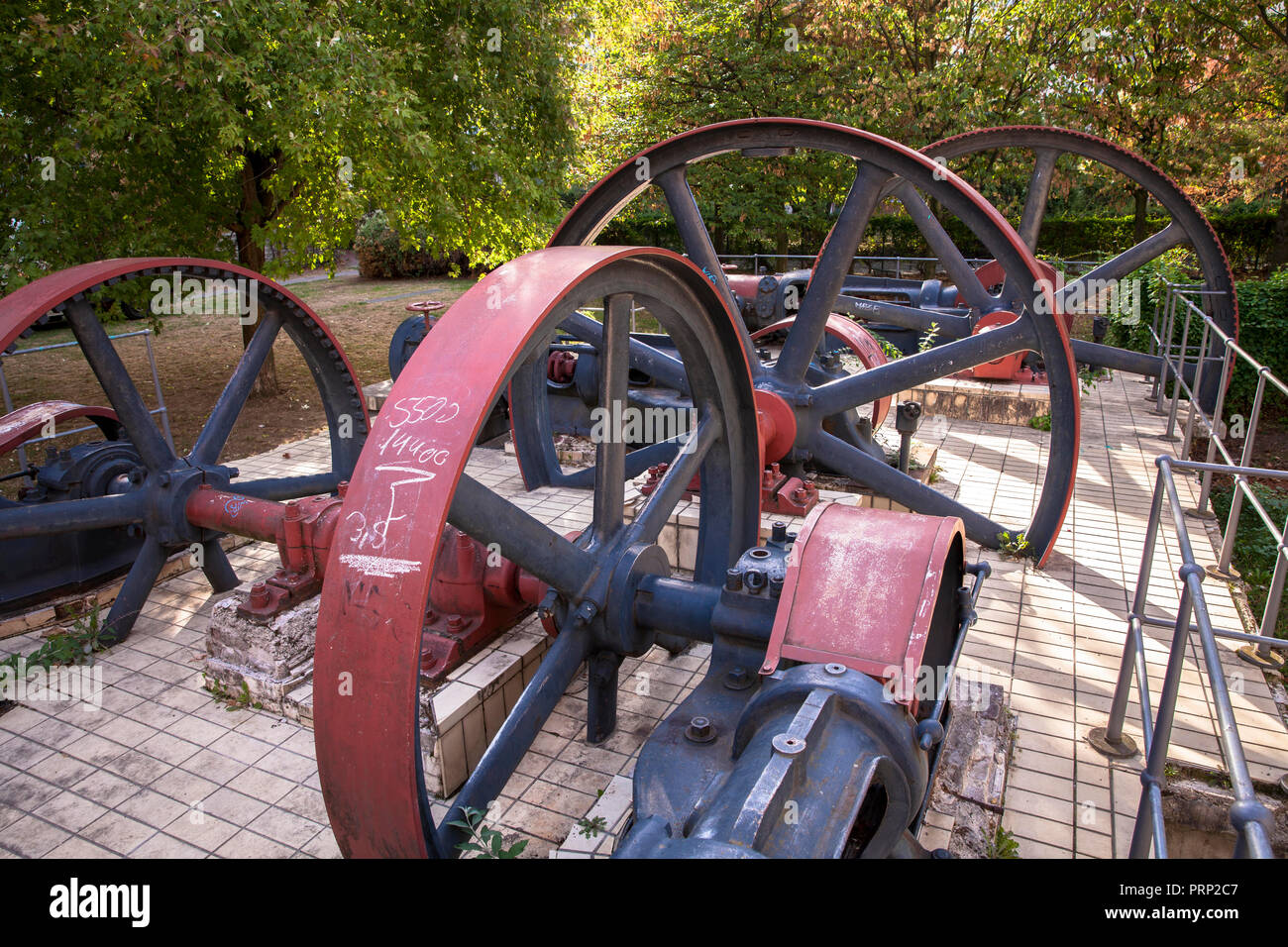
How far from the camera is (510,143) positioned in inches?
337

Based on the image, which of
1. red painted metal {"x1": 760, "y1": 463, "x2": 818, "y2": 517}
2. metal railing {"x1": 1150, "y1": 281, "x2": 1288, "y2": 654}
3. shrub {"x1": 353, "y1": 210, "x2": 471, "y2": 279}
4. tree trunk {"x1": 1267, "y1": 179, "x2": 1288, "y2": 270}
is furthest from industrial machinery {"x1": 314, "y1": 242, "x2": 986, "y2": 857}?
shrub {"x1": 353, "y1": 210, "x2": 471, "y2": 279}

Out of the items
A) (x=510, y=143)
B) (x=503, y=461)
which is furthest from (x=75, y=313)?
(x=510, y=143)

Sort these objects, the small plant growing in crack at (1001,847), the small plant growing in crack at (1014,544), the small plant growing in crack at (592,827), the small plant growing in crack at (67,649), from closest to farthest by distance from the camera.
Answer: the small plant growing in crack at (592,827) < the small plant growing in crack at (1001,847) < the small plant growing in crack at (67,649) < the small plant growing in crack at (1014,544)

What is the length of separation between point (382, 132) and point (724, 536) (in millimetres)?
4870

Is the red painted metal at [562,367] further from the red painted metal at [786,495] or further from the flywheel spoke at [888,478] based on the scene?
the flywheel spoke at [888,478]

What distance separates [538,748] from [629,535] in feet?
3.53

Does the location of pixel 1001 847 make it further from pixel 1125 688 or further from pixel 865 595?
pixel 865 595

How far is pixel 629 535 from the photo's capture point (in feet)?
10.4

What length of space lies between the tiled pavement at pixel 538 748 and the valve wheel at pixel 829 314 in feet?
2.05

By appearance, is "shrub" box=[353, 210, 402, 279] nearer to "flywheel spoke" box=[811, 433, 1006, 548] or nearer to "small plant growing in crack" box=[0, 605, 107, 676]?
"small plant growing in crack" box=[0, 605, 107, 676]

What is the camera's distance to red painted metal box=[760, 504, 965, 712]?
7.43 ft

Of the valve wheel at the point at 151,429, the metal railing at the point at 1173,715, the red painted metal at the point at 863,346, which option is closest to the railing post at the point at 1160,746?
the metal railing at the point at 1173,715

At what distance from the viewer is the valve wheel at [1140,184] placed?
6598mm

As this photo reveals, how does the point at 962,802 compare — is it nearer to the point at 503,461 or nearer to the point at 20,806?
the point at 20,806
